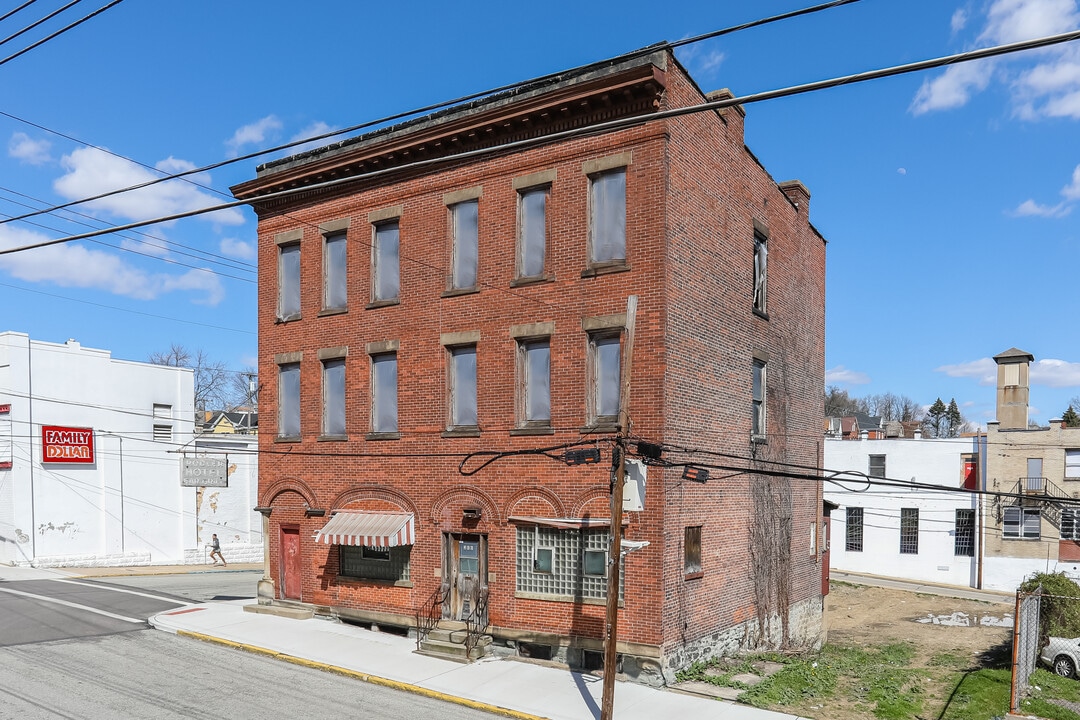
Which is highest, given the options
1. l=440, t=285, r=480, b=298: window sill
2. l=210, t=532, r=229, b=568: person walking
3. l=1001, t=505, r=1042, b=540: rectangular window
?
l=440, t=285, r=480, b=298: window sill

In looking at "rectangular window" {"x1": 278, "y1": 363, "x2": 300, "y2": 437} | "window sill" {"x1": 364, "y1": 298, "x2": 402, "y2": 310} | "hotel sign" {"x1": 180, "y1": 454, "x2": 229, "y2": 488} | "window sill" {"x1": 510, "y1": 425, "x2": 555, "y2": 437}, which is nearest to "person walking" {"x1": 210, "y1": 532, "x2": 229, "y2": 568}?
"hotel sign" {"x1": 180, "y1": 454, "x2": 229, "y2": 488}

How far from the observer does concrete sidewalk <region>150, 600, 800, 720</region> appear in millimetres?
15008

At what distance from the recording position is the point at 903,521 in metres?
45.6

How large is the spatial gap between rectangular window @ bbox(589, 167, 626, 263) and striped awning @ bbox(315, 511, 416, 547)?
7982mm

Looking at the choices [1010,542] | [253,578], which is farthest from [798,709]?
[1010,542]

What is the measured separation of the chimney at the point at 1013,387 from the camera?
45.7 meters

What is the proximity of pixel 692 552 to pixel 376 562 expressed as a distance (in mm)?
8215

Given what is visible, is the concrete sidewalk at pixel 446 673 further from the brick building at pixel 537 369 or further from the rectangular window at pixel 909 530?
the rectangular window at pixel 909 530

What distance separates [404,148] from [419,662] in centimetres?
1217

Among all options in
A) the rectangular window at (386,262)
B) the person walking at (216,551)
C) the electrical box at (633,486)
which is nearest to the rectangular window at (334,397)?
the rectangular window at (386,262)

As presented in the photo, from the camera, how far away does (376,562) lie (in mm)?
21516

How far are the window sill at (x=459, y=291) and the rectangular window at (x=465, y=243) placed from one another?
0.45 ft

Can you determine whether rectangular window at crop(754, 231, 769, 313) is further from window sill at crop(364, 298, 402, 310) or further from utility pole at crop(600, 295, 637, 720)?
window sill at crop(364, 298, 402, 310)

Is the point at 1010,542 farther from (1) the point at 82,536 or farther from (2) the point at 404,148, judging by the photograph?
(1) the point at 82,536
